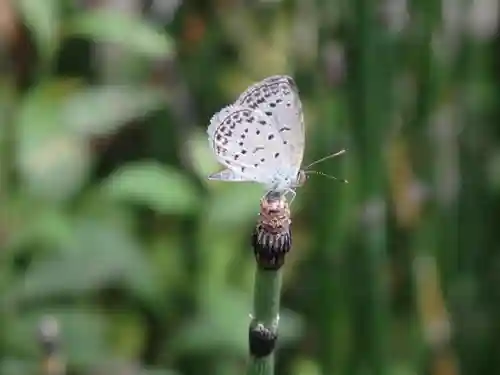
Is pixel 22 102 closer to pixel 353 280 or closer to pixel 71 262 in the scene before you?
pixel 71 262

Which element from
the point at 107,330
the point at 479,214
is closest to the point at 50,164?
the point at 107,330

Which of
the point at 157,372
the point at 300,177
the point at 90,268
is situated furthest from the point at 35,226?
the point at 300,177

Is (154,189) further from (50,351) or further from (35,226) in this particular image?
(50,351)

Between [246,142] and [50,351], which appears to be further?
[50,351]

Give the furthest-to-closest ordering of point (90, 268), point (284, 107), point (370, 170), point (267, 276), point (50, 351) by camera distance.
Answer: point (90, 268)
point (370, 170)
point (50, 351)
point (284, 107)
point (267, 276)

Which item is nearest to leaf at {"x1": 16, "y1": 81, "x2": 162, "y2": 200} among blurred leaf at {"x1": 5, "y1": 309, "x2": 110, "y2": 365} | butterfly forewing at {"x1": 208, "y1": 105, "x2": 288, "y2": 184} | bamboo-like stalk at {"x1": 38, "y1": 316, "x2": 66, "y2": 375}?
blurred leaf at {"x1": 5, "y1": 309, "x2": 110, "y2": 365}

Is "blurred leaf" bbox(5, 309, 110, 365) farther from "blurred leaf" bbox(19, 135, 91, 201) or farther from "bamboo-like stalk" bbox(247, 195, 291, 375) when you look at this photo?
"bamboo-like stalk" bbox(247, 195, 291, 375)
